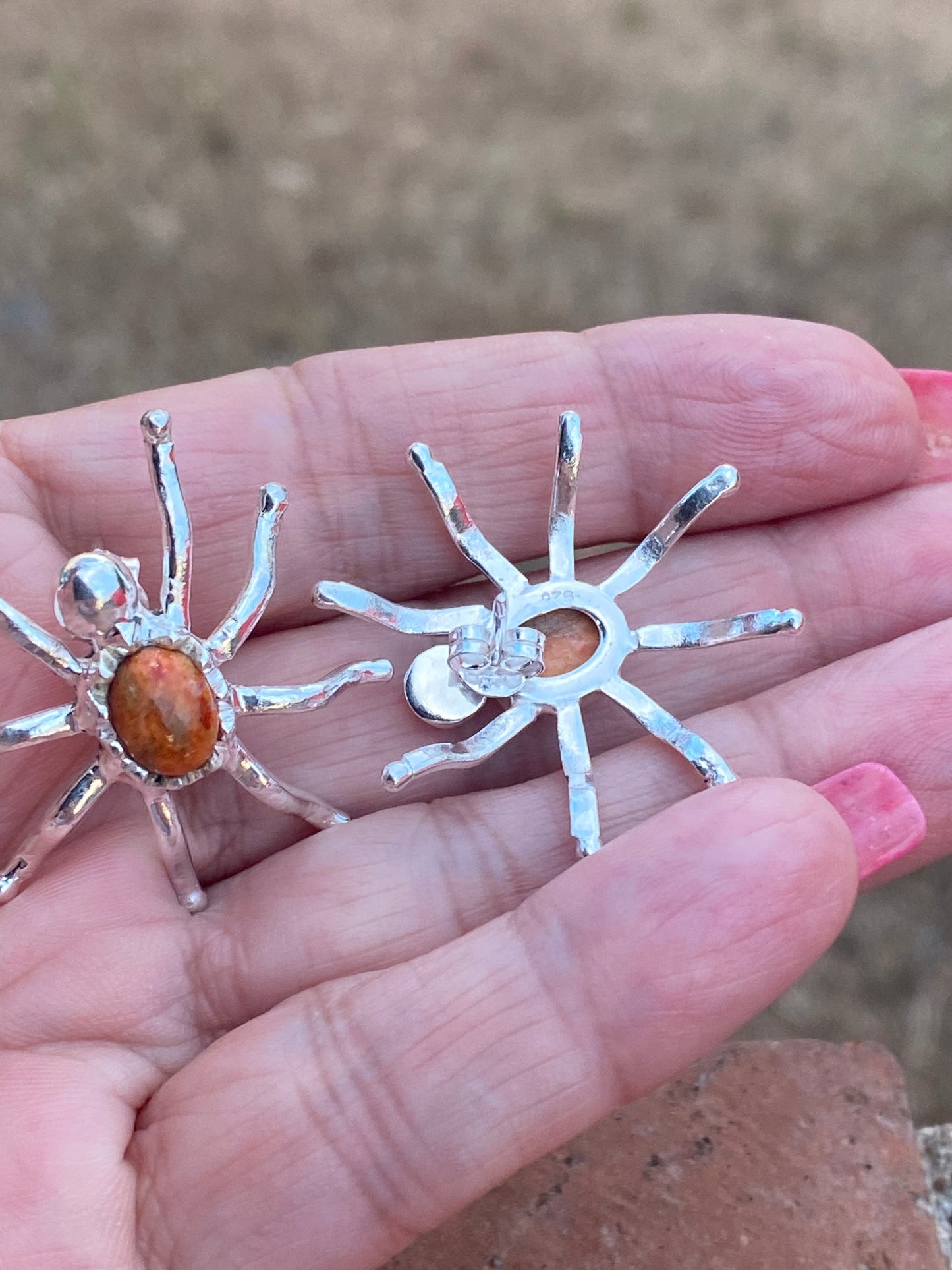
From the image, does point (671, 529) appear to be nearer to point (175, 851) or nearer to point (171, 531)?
point (171, 531)

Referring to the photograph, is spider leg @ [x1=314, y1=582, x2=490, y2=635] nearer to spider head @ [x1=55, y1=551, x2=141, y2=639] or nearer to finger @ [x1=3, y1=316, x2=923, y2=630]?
finger @ [x1=3, y1=316, x2=923, y2=630]

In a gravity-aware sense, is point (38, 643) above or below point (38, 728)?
above

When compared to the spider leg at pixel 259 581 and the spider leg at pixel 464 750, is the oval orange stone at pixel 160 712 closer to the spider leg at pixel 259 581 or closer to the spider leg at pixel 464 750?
the spider leg at pixel 259 581

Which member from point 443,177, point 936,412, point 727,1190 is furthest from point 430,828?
point 443,177

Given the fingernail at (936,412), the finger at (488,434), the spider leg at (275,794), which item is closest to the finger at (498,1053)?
the spider leg at (275,794)

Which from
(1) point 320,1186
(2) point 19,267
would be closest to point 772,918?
(1) point 320,1186

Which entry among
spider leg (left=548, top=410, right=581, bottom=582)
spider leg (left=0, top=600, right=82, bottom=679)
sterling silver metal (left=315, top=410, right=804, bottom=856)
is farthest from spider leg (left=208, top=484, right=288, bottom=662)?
spider leg (left=548, top=410, right=581, bottom=582)
